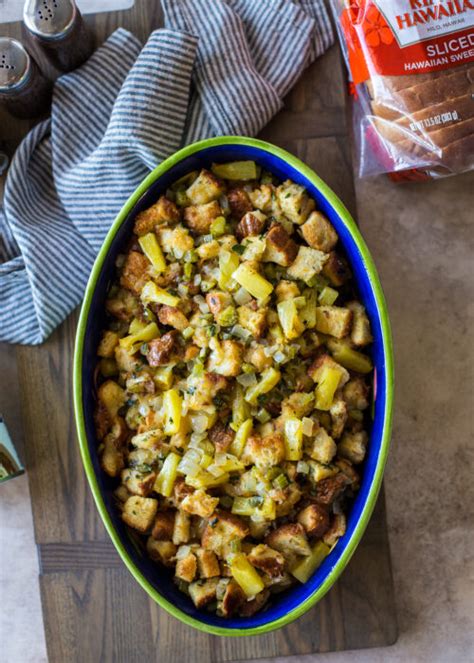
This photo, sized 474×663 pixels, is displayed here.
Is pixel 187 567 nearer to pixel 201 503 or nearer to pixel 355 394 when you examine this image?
pixel 201 503

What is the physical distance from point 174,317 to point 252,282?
0.23 metres

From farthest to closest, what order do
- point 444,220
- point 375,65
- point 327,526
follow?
point 444,220 → point 375,65 → point 327,526

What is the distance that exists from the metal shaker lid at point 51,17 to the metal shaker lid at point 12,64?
0.09 m

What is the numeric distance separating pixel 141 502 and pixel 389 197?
4.19ft

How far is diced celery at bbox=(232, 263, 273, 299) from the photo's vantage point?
203 centimetres

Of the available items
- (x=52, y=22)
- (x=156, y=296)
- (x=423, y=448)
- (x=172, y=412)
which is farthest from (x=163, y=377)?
(x=52, y=22)

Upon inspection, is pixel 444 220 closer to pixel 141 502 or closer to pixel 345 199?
pixel 345 199

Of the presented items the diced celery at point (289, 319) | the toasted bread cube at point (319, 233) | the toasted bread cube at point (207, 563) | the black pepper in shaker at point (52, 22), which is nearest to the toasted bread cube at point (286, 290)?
the diced celery at point (289, 319)

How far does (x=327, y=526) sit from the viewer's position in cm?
202

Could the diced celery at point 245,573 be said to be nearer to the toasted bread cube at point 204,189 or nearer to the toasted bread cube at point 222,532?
the toasted bread cube at point 222,532

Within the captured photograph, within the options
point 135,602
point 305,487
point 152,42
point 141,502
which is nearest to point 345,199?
point 152,42

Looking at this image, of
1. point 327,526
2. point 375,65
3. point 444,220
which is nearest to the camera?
point 327,526

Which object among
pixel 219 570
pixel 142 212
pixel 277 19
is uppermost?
pixel 277 19

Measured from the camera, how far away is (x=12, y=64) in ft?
7.39
